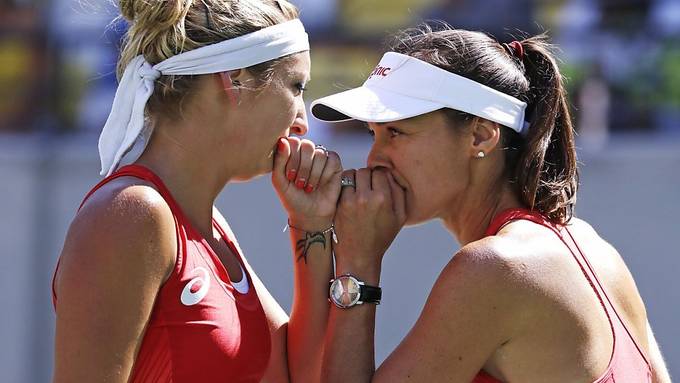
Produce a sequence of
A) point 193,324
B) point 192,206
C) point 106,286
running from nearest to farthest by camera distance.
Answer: point 106,286
point 193,324
point 192,206

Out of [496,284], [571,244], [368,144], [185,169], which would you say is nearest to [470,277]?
[496,284]

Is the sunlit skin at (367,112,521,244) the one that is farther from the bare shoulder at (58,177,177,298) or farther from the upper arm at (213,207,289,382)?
the bare shoulder at (58,177,177,298)

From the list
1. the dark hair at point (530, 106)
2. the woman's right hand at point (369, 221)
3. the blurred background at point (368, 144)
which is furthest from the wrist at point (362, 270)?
the blurred background at point (368, 144)

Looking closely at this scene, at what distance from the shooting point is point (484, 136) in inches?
114

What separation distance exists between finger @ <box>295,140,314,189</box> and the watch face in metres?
0.31

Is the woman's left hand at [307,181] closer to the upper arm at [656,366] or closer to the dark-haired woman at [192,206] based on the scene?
the dark-haired woman at [192,206]

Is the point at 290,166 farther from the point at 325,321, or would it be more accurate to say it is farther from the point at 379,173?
the point at 325,321

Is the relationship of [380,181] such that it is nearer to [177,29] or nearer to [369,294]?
[369,294]

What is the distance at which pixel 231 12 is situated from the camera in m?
2.74

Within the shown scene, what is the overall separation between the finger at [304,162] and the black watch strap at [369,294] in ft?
1.18

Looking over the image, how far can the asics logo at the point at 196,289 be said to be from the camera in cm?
254

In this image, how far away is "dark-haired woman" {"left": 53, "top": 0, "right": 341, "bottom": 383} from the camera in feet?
7.93

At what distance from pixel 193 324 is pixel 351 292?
53 centimetres

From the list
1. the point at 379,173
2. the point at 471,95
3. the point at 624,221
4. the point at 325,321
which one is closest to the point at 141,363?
the point at 325,321
